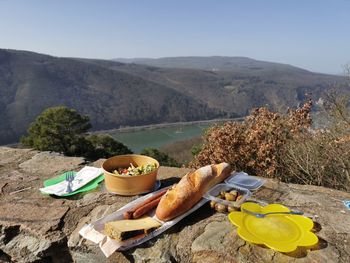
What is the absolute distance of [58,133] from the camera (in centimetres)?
1839

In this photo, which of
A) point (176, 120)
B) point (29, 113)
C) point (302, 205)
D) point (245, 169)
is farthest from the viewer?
point (176, 120)

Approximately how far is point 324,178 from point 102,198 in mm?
2434

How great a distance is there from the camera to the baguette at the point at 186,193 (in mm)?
1839

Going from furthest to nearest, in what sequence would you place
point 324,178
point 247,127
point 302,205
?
1. point 247,127
2. point 324,178
3. point 302,205

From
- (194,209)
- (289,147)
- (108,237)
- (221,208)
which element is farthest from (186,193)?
(289,147)

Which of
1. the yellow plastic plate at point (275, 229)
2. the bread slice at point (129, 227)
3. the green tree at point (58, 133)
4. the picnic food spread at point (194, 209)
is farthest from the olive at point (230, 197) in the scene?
the green tree at point (58, 133)

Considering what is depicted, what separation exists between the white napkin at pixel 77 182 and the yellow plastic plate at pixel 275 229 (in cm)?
120

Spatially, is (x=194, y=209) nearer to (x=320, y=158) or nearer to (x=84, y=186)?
(x=84, y=186)

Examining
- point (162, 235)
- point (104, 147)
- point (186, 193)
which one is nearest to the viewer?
Result: point (162, 235)

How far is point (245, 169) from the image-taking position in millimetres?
4289

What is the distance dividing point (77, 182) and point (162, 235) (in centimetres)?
100

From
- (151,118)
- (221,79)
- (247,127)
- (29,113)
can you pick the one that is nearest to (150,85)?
(151,118)

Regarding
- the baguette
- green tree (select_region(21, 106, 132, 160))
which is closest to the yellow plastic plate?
the baguette

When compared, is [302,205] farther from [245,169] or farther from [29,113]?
[29,113]
